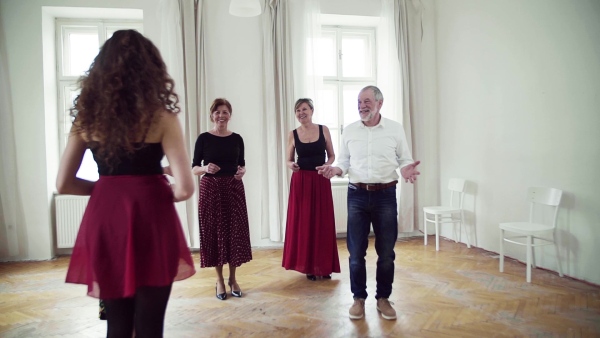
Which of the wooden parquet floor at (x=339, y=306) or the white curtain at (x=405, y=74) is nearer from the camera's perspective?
the wooden parquet floor at (x=339, y=306)

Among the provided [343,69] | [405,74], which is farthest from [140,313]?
A: [343,69]

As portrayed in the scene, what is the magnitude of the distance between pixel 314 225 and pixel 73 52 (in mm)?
4133

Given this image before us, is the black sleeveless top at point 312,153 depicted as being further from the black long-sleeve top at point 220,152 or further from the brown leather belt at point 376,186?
the brown leather belt at point 376,186

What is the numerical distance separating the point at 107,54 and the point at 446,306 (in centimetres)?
271

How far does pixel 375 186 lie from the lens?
2500 millimetres

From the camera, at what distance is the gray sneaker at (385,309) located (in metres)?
2.52

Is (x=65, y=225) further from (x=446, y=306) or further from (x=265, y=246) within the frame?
(x=446, y=306)

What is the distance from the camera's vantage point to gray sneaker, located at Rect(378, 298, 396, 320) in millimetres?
2518

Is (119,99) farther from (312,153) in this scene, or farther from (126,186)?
(312,153)

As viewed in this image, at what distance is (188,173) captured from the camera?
1197mm

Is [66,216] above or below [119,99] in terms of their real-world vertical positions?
below

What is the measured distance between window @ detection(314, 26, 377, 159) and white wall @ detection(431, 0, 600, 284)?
101 centimetres

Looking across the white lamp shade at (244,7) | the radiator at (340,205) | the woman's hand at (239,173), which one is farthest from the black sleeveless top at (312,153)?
the radiator at (340,205)

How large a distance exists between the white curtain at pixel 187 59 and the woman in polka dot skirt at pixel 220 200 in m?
1.69
